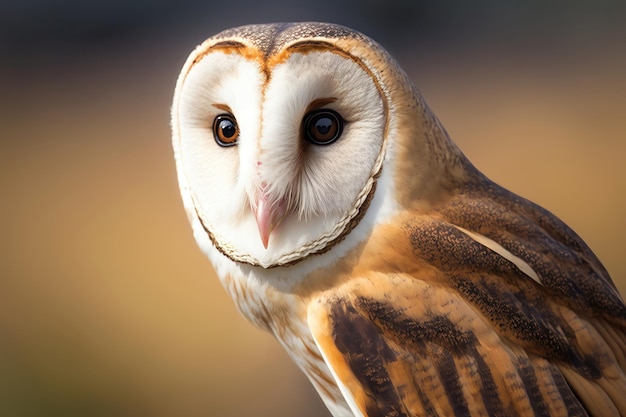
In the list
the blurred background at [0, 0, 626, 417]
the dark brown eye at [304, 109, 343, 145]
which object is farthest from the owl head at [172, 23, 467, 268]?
the blurred background at [0, 0, 626, 417]

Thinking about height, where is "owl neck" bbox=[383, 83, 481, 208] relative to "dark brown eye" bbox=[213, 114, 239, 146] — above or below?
above

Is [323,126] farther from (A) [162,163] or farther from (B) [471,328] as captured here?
(A) [162,163]

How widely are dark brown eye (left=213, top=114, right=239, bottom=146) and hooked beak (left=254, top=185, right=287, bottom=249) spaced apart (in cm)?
10

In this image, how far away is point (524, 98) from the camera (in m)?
3.02

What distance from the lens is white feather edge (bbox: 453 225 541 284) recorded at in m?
0.93

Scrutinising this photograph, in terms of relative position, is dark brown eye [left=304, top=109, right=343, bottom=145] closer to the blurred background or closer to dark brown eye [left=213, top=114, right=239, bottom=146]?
dark brown eye [left=213, top=114, right=239, bottom=146]

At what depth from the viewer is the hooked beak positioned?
35.2 inches

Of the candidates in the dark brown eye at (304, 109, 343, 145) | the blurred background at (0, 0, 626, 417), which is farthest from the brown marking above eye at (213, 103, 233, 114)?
the blurred background at (0, 0, 626, 417)

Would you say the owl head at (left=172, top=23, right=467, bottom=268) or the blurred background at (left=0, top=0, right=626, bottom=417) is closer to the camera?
the owl head at (left=172, top=23, right=467, bottom=268)

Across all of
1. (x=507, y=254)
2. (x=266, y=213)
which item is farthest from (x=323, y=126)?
(x=507, y=254)

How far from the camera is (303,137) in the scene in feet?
2.97

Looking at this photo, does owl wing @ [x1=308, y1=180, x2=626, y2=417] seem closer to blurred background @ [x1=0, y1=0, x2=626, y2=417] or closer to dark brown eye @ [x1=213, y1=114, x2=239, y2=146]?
dark brown eye @ [x1=213, y1=114, x2=239, y2=146]

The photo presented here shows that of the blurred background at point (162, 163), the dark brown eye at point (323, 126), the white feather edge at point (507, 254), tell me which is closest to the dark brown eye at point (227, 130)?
the dark brown eye at point (323, 126)

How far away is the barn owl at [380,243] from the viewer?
869 millimetres
